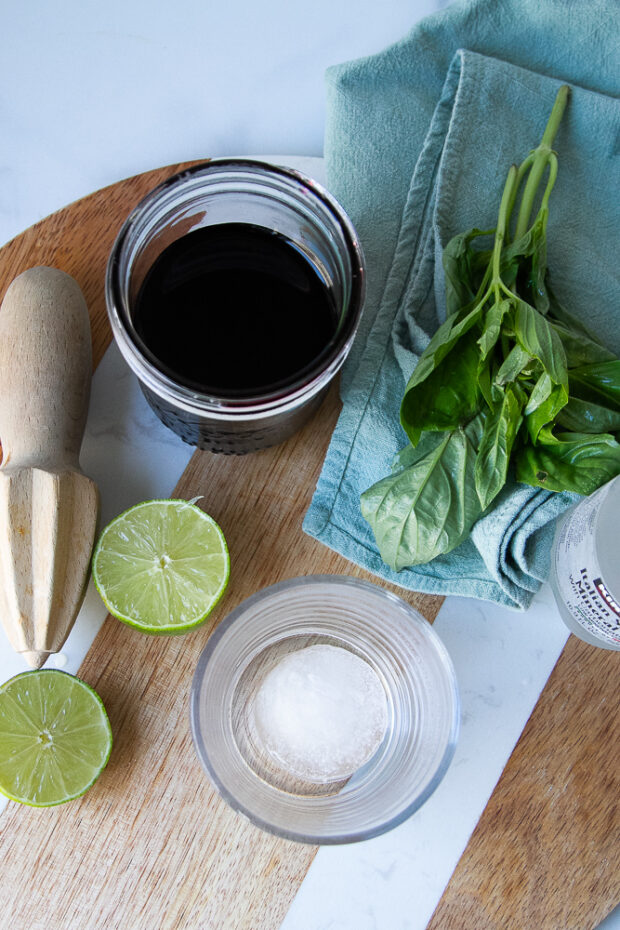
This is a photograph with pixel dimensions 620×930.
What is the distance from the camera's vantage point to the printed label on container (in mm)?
713

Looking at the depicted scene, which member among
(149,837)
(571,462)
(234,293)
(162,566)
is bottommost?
(149,837)

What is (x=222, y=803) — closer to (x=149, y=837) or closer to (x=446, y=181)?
(x=149, y=837)

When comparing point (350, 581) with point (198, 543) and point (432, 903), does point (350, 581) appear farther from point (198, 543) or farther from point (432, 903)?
point (432, 903)

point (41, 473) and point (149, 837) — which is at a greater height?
point (41, 473)

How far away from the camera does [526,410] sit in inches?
28.1

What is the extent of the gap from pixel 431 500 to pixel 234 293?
0.24 m

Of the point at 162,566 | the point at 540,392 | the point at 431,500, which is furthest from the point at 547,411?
the point at 162,566

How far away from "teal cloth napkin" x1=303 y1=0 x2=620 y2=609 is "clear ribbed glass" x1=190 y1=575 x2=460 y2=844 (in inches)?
2.2

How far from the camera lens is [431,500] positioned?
29.3 inches

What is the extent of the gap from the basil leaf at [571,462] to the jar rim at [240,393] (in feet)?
0.65

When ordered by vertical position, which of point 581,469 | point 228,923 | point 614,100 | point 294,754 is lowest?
point 228,923

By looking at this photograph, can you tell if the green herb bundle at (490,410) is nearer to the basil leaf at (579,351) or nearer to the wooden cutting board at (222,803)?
the basil leaf at (579,351)

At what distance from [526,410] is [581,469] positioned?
0.24 ft

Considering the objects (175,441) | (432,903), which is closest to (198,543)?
(175,441)
